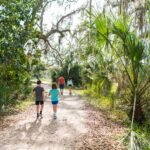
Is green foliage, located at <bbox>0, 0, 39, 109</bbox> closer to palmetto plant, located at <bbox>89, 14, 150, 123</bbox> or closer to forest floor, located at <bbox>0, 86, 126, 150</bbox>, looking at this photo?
forest floor, located at <bbox>0, 86, 126, 150</bbox>

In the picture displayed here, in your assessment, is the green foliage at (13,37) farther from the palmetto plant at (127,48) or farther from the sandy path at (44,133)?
the palmetto plant at (127,48)

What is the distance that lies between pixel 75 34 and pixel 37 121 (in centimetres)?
1473

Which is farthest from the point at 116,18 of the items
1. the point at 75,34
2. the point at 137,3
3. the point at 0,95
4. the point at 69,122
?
the point at 75,34

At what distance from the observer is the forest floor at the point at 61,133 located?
8.98 metres

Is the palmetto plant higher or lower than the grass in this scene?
higher

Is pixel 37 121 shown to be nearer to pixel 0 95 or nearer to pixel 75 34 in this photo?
pixel 0 95

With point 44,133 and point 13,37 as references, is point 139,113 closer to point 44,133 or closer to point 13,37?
point 44,133

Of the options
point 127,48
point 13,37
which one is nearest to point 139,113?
point 127,48

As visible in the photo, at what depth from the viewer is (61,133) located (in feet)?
33.7

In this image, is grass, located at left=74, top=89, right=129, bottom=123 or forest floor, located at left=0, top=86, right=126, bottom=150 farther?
grass, located at left=74, top=89, right=129, bottom=123

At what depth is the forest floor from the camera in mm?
8977

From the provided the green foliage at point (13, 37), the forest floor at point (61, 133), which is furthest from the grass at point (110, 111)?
the green foliage at point (13, 37)

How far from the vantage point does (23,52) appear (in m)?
15.5

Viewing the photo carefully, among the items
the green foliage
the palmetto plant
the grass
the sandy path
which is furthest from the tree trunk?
the green foliage
